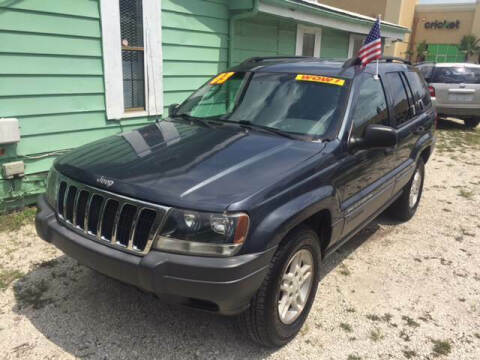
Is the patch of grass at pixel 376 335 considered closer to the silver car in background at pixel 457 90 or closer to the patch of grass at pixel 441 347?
the patch of grass at pixel 441 347

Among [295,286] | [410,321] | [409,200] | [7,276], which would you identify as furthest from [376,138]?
[7,276]

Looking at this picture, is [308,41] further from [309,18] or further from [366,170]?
[366,170]

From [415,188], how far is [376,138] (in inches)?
95.0

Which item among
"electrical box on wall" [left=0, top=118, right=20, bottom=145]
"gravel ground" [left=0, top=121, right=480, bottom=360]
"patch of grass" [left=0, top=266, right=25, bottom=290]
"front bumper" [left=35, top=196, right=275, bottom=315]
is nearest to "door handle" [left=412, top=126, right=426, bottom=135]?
"gravel ground" [left=0, top=121, right=480, bottom=360]

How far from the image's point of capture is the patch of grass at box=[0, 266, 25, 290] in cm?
346

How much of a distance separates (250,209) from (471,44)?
46516mm

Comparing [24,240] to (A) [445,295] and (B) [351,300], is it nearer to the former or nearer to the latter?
(B) [351,300]

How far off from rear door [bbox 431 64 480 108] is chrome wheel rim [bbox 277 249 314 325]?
33.3 ft

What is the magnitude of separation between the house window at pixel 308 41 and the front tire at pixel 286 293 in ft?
23.6

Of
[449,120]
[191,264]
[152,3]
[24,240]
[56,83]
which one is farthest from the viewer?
[449,120]

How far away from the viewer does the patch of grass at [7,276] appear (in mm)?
3461

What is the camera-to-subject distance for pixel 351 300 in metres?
3.43

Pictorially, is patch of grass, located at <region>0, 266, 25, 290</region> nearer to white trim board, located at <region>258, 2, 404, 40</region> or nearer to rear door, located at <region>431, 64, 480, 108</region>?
white trim board, located at <region>258, 2, 404, 40</region>

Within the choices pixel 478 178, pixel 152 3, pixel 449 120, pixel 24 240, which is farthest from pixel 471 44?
pixel 24 240
